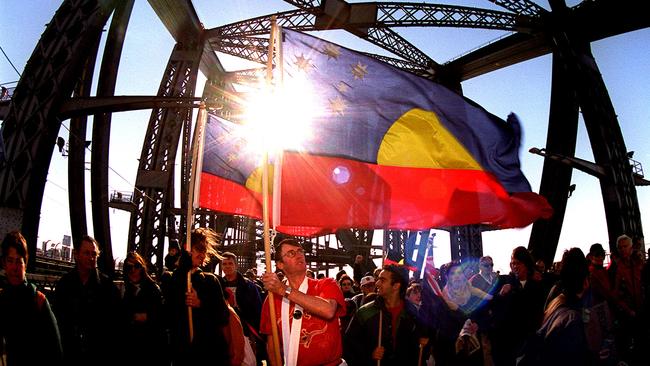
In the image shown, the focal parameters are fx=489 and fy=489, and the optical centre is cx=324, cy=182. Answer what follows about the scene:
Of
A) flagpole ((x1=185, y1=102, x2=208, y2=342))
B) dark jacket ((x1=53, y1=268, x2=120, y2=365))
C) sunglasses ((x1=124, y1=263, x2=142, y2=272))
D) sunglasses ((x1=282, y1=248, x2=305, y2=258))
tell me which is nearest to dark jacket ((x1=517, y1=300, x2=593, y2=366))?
sunglasses ((x1=282, y1=248, x2=305, y2=258))

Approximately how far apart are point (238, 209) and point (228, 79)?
2285 cm

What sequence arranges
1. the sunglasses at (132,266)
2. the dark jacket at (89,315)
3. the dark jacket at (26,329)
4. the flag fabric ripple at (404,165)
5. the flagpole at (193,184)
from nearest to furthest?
the dark jacket at (26,329) → the flagpole at (193,184) → the dark jacket at (89,315) → the flag fabric ripple at (404,165) → the sunglasses at (132,266)

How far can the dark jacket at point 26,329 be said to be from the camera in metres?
3.66

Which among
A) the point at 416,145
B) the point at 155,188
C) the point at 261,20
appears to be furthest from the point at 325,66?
the point at 261,20

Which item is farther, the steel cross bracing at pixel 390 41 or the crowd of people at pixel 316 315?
the steel cross bracing at pixel 390 41

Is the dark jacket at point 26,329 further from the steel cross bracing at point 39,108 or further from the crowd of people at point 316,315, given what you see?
the steel cross bracing at point 39,108

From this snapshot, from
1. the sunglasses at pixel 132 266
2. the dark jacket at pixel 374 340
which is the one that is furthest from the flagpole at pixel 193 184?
the dark jacket at pixel 374 340

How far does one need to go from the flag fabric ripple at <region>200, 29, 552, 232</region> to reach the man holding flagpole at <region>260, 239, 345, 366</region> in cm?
146

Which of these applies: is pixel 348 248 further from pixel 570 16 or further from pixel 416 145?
pixel 416 145

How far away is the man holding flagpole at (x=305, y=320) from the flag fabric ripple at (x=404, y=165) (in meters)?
1.46

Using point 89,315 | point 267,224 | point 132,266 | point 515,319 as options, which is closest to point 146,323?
point 132,266

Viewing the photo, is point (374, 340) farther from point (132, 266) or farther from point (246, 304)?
point (132, 266)

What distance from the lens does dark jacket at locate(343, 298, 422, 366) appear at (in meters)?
4.78

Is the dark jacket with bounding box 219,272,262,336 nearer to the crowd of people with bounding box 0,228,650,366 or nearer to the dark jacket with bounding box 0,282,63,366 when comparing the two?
the crowd of people with bounding box 0,228,650,366
